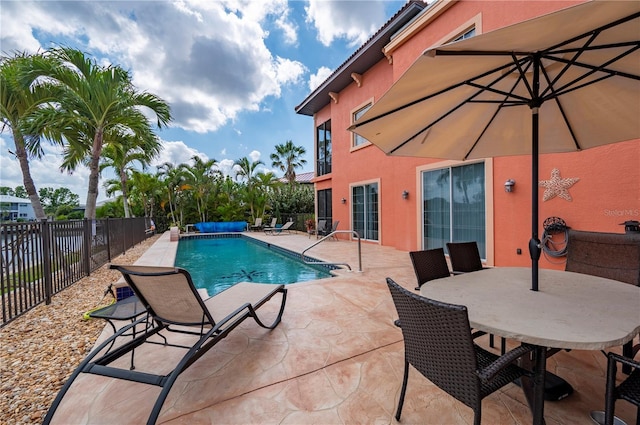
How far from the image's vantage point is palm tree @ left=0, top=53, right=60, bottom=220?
5.95 metres

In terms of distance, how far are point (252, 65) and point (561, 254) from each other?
1493 centimetres

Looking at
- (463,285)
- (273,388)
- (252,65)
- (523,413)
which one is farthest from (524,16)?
(252,65)

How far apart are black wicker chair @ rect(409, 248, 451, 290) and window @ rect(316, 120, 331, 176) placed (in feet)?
38.3

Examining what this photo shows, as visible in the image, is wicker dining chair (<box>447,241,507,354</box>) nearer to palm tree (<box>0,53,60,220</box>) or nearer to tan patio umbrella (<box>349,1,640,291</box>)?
tan patio umbrella (<box>349,1,640,291</box>)

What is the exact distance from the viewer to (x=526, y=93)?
3.05 metres

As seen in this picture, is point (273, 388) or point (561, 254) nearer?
point (273, 388)

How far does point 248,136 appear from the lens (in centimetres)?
2639

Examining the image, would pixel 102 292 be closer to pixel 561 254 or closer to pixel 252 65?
pixel 561 254

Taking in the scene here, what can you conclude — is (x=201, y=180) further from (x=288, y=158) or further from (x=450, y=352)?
(x=450, y=352)

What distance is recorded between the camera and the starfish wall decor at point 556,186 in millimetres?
5191

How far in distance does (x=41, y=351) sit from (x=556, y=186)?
821cm

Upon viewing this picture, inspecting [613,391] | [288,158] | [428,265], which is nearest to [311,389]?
[428,265]

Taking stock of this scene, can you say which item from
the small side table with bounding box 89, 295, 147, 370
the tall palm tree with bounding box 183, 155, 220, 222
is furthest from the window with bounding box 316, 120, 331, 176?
the small side table with bounding box 89, 295, 147, 370

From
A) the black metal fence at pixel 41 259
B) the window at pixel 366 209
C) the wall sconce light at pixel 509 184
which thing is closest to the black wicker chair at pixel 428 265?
the wall sconce light at pixel 509 184
